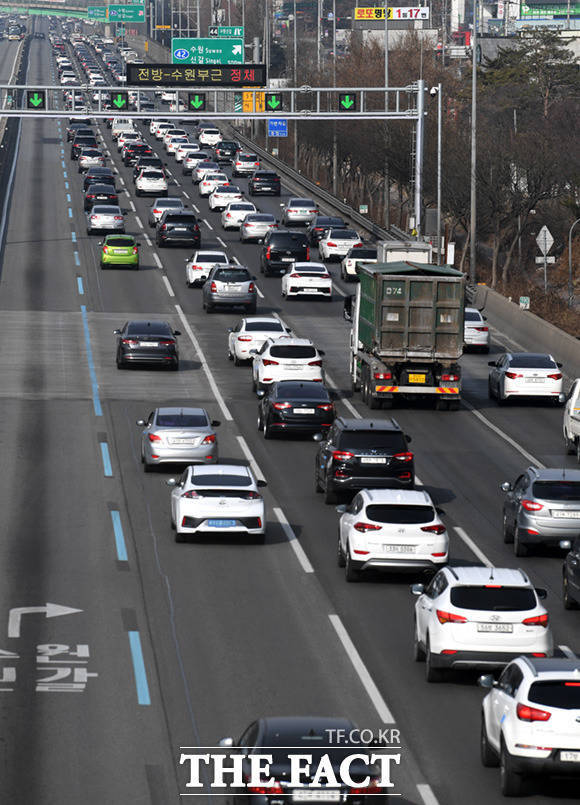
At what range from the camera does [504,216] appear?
83.8m

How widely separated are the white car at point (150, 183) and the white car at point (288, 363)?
1970 inches

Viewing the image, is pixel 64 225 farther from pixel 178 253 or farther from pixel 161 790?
pixel 161 790

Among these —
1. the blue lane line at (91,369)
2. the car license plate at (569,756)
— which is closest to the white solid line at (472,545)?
the car license plate at (569,756)

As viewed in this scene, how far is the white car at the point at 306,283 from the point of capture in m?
62.8

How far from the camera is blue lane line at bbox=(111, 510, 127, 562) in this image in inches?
1082

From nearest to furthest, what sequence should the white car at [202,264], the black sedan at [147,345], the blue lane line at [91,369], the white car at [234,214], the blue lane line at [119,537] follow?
the blue lane line at [119,537], the blue lane line at [91,369], the black sedan at [147,345], the white car at [202,264], the white car at [234,214]

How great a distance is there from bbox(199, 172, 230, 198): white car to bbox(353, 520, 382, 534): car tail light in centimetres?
7001

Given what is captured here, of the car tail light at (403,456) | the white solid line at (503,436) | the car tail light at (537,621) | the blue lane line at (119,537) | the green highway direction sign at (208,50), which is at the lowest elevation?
the white solid line at (503,436)

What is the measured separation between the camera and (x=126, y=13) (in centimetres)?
17150

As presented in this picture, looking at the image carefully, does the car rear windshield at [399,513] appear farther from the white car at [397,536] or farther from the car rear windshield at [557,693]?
the car rear windshield at [557,693]

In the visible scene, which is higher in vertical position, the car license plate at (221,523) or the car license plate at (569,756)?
the car license plate at (569,756)

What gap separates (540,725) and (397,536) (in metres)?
9.90

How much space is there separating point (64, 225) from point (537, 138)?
24.8 meters

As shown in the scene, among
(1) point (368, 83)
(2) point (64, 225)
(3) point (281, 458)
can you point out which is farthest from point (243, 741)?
(1) point (368, 83)
